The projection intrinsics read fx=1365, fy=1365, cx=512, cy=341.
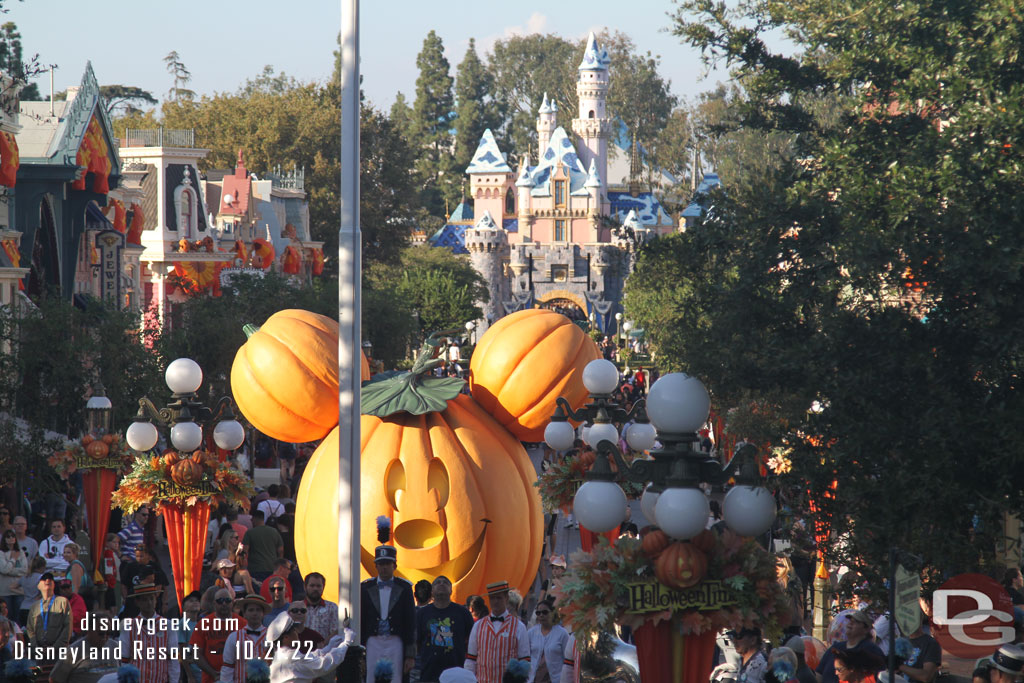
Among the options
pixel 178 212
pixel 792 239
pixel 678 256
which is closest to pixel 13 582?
pixel 678 256

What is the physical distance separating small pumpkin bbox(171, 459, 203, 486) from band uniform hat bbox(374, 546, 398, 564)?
7.38 ft

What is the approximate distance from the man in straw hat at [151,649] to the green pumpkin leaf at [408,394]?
2418mm

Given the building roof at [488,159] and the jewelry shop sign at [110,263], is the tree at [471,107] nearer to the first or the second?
the building roof at [488,159]

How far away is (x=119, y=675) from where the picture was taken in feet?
23.4

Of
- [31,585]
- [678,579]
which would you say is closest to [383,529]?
[678,579]

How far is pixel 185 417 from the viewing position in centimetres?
1071

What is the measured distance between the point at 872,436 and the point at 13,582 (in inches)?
284

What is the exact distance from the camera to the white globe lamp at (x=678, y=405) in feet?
20.8

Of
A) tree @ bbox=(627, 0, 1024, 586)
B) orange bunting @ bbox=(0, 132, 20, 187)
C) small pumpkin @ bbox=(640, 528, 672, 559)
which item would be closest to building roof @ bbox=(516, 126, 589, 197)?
orange bunting @ bbox=(0, 132, 20, 187)

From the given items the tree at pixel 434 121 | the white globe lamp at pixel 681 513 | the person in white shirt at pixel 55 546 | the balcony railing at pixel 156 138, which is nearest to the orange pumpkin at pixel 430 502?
the person in white shirt at pixel 55 546

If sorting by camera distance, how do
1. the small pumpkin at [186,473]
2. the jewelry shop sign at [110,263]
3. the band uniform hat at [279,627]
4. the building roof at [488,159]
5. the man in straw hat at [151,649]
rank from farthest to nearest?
the building roof at [488,159] → the jewelry shop sign at [110,263] → the small pumpkin at [186,473] → the man in straw hat at [151,649] → the band uniform hat at [279,627]

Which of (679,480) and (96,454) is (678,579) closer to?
(679,480)

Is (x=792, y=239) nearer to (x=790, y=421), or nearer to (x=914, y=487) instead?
(x=790, y=421)

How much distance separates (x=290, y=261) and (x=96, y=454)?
101ft
